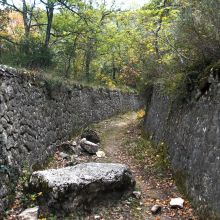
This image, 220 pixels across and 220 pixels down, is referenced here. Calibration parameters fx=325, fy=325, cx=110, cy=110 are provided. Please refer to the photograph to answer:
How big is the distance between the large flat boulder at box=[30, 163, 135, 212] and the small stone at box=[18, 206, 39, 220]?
0.25 meters

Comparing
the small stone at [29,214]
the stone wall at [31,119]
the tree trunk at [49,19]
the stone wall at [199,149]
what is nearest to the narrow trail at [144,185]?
the stone wall at [199,149]

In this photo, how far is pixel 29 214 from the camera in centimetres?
562

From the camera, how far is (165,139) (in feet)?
32.8

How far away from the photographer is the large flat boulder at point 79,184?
5.86 metres

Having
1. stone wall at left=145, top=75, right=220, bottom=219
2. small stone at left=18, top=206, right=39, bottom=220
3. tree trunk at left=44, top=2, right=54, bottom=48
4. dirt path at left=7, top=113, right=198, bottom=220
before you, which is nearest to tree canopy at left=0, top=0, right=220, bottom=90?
tree trunk at left=44, top=2, right=54, bottom=48

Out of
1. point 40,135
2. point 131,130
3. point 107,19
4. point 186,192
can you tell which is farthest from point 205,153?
point 107,19

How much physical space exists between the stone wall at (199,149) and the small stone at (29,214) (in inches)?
115

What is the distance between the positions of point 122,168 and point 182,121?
239 centimetres

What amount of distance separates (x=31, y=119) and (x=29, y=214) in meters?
3.32

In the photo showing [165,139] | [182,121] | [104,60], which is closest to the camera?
[182,121]

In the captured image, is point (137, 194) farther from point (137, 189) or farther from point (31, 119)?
point (31, 119)

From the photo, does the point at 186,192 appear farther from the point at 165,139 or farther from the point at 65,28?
the point at 65,28

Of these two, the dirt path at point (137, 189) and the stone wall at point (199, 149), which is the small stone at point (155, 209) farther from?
the stone wall at point (199, 149)

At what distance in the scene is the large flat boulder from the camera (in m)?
5.86
